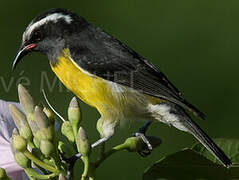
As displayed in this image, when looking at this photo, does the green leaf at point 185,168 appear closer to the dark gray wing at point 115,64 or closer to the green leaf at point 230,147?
the green leaf at point 230,147

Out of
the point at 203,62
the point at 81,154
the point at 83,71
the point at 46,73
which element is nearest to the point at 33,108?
the point at 81,154

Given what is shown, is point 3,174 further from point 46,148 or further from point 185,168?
point 185,168

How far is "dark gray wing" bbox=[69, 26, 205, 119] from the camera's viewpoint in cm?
258

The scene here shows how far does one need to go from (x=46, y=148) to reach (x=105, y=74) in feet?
3.09

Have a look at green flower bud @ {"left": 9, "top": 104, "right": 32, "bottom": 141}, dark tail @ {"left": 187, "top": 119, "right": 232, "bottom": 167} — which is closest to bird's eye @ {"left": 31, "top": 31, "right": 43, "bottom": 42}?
dark tail @ {"left": 187, "top": 119, "right": 232, "bottom": 167}

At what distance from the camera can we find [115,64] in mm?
2613

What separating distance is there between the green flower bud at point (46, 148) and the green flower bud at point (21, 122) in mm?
80

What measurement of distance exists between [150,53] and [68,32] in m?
1.51

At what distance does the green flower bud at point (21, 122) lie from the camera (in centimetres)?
175

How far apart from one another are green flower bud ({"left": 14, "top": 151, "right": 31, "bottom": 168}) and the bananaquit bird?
32.6 inches

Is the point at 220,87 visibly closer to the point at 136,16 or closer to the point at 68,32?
the point at 136,16

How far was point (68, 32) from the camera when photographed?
2.66 metres

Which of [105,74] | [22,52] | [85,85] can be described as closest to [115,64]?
[105,74]

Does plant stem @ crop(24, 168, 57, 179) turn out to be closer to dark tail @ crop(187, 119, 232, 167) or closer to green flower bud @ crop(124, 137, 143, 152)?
green flower bud @ crop(124, 137, 143, 152)
